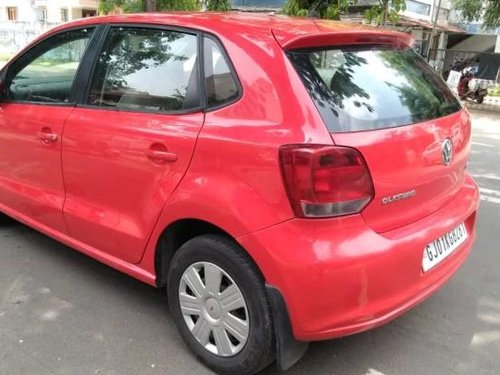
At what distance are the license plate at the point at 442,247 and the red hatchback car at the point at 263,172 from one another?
15 millimetres

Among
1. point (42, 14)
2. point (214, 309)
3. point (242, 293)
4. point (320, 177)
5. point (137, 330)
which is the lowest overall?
point (42, 14)

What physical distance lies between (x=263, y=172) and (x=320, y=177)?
24 centimetres

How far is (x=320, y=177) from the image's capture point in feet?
7.53

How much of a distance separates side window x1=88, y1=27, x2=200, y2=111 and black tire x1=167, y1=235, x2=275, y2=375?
0.68 meters

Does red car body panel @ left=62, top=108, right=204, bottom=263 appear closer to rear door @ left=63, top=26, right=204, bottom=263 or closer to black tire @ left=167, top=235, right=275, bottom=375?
rear door @ left=63, top=26, right=204, bottom=263

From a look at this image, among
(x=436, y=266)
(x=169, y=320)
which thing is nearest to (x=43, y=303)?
(x=169, y=320)

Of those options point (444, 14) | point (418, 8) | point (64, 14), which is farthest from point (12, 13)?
point (444, 14)

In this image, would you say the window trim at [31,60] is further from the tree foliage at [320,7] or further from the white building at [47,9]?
the white building at [47,9]

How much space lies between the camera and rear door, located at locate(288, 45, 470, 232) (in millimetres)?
2424

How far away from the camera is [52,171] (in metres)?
3.52

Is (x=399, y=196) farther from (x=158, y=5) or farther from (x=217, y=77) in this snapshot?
(x=158, y=5)

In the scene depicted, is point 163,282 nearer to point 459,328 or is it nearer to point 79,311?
point 79,311

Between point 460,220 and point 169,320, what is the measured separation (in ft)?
5.51

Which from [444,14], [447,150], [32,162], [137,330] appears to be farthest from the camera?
[444,14]
